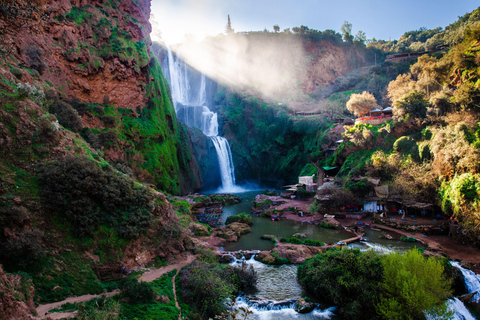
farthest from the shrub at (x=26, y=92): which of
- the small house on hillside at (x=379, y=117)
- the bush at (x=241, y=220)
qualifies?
the small house on hillside at (x=379, y=117)

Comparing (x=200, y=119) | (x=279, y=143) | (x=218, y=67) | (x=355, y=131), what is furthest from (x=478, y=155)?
(x=218, y=67)

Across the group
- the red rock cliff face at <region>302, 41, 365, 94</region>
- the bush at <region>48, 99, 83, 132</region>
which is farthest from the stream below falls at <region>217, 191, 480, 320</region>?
the red rock cliff face at <region>302, 41, 365, 94</region>

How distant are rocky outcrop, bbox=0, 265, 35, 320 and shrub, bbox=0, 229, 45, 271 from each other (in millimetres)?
1717

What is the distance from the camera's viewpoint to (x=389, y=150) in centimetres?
3284

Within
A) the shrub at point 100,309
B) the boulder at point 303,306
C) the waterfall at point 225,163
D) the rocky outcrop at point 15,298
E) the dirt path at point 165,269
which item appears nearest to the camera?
the rocky outcrop at point 15,298

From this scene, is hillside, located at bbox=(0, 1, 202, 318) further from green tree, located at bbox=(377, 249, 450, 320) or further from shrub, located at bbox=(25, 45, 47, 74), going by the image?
green tree, located at bbox=(377, 249, 450, 320)

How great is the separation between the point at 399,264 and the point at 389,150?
24053 millimetres

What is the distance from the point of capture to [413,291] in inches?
446

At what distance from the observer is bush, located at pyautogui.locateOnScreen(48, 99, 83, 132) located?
21.3 m

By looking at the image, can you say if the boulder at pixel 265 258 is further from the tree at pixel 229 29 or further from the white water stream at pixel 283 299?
the tree at pixel 229 29

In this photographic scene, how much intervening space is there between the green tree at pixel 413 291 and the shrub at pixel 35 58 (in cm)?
3066

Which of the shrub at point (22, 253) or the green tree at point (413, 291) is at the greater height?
the shrub at point (22, 253)

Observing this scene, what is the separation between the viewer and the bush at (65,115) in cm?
2125

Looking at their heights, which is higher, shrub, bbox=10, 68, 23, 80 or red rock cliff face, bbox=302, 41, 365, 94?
red rock cliff face, bbox=302, 41, 365, 94
